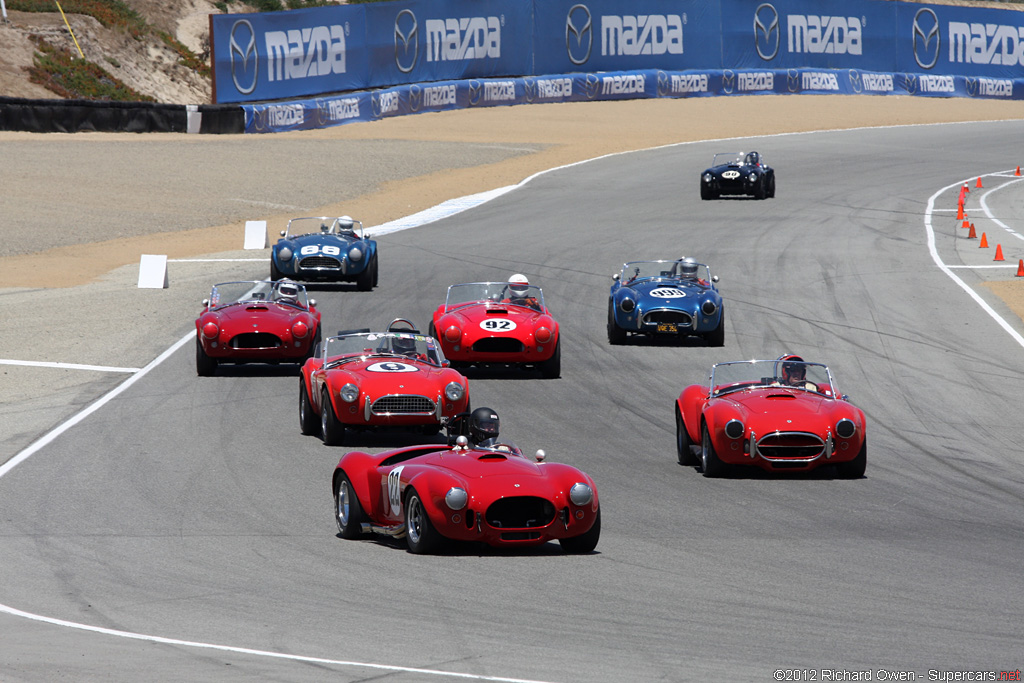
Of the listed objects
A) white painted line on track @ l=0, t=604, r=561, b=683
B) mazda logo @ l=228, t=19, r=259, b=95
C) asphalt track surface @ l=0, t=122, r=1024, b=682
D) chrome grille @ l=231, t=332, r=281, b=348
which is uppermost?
mazda logo @ l=228, t=19, r=259, b=95

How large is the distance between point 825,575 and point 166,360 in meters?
12.0

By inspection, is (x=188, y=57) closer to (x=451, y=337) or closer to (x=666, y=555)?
(x=451, y=337)

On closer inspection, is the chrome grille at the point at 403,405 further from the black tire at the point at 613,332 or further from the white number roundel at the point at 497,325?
the black tire at the point at 613,332

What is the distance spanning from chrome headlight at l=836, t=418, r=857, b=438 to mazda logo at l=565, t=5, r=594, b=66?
1832 inches

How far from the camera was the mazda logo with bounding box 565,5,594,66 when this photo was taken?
5747 cm

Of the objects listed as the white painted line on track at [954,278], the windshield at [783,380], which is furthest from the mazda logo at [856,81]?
the windshield at [783,380]

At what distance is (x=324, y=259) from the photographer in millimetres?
23922

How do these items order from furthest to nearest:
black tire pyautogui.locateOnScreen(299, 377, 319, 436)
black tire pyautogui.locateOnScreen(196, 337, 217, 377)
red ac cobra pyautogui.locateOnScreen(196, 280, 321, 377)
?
1. black tire pyautogui.locateOnScreen(196, 337, 217, 377)
2. red ac cobra pyautogui.locateOnScreen(196, 280, 321, 377)
3. black tire pyautogui.locateOnScreen(299, 377, 319, 436)

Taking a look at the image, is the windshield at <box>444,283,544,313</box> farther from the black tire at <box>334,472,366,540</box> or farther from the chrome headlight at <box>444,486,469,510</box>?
A: the chrome headlight at <box>444,486,469,510</box>

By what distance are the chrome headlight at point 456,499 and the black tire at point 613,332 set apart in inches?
431

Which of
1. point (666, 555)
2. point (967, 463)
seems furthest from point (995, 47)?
point (666, 555)

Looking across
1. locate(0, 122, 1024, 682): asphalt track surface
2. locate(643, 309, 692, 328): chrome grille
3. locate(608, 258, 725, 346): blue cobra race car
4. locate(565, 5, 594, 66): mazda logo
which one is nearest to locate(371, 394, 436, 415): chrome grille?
locate(0, 122, 1024, 682): asphalt track surface

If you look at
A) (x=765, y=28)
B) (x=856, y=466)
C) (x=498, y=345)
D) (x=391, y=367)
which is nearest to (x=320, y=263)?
(x=498, y=345)

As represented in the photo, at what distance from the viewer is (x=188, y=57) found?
57.8 m
